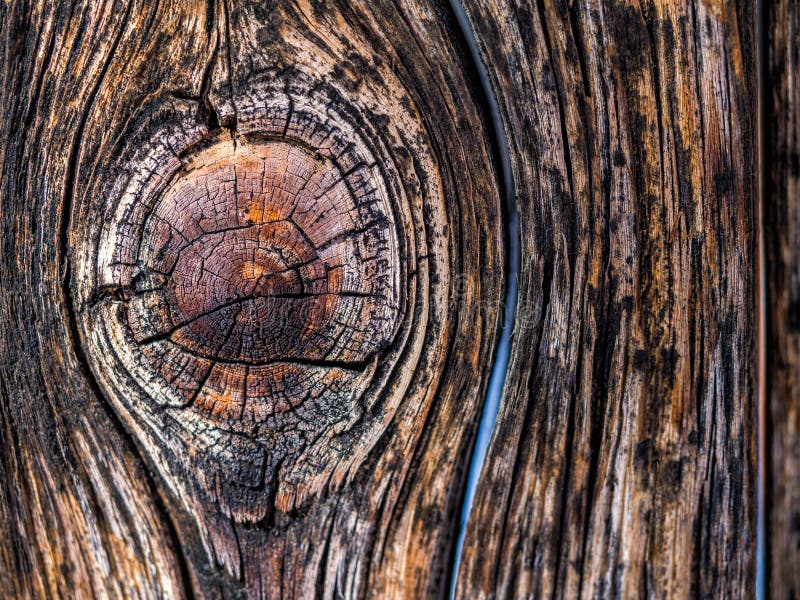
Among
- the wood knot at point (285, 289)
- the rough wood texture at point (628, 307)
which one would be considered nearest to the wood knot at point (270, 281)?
the wood knot at point (285, 289)

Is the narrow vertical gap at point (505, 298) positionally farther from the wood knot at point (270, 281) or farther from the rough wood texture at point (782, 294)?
the rough wood texture at point (782, 294)

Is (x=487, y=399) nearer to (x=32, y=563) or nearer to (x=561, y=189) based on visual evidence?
(x=561, y=189)

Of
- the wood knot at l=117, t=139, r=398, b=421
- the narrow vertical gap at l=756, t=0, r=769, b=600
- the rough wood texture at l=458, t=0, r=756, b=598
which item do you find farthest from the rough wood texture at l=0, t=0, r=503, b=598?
the narrow vertical gap at l=756, t=0, r=769, b=600

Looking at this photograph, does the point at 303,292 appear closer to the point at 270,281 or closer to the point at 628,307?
the point at 270,281

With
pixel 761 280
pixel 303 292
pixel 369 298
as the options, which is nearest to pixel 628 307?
pixel 761 280

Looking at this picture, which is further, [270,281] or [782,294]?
[270,281]

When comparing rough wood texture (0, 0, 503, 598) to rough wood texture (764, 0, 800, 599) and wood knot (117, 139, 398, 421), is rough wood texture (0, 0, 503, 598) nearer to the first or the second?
wood knot (117, 139, 398, 421)

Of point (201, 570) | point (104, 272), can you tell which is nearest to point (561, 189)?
point (104, 272)
